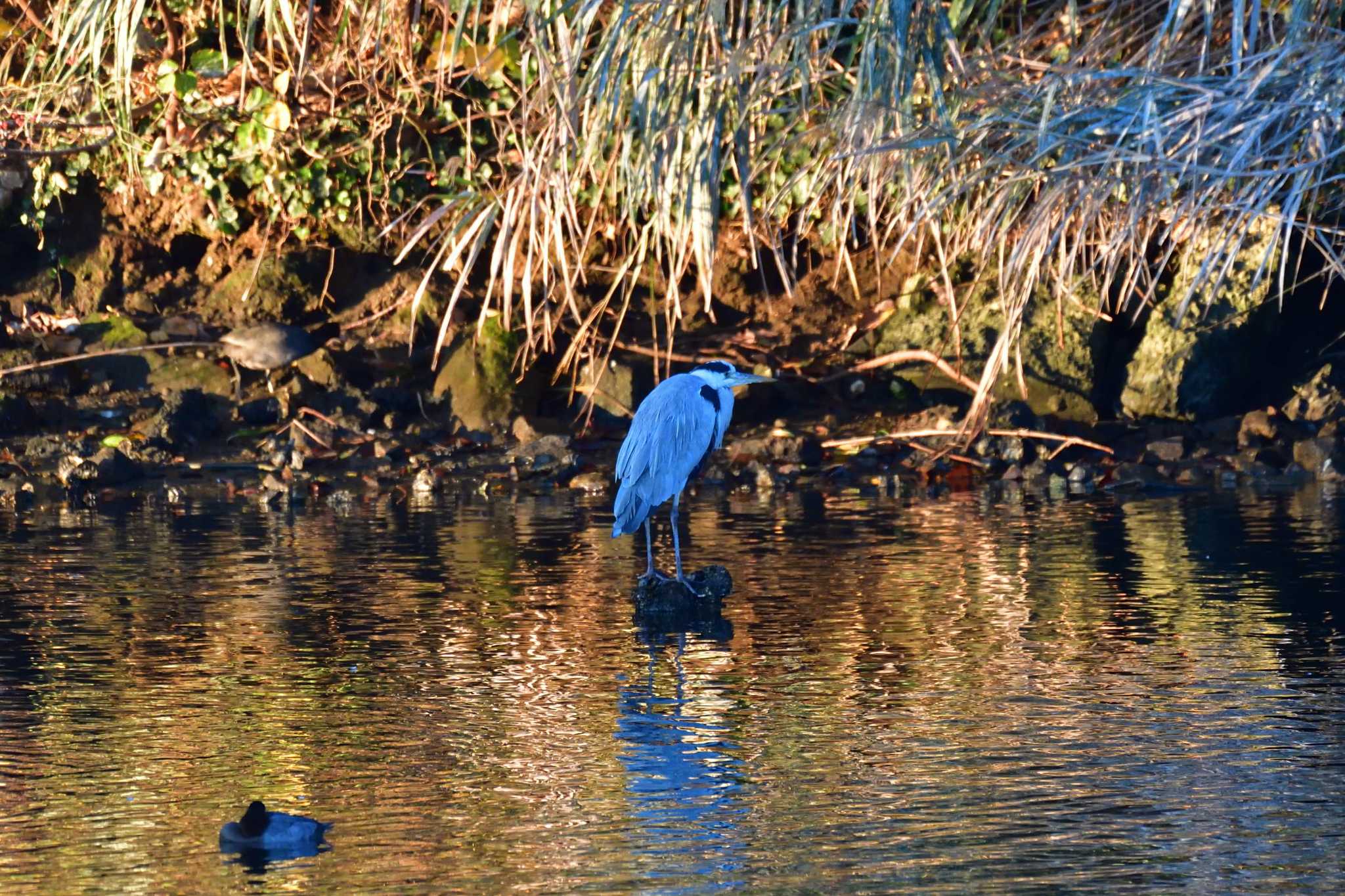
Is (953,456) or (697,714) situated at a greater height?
(953,456)

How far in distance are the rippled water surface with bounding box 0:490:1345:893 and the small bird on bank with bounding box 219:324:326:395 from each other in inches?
161

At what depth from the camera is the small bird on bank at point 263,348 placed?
1325 centimetres

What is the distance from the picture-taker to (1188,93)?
9.23 metres

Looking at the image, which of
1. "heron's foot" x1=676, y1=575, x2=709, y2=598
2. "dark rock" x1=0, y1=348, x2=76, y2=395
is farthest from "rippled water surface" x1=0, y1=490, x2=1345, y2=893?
"dark rock" x1=0, y1=348, x2=76, y2=395

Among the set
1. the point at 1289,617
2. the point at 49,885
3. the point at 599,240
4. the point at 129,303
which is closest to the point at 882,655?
the point at 1289,617

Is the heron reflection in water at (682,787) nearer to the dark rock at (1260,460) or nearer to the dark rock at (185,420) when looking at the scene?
the dark rock at (1260,460)

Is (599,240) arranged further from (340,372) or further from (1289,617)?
(1289,617)

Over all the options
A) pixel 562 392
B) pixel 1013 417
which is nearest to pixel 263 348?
pixel 562 392

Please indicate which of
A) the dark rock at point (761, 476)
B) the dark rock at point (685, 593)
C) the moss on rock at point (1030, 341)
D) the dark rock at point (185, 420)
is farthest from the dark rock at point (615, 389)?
the dark rock at point (685, 593)

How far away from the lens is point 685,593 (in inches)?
276

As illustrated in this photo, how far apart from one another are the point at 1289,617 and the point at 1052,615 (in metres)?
0.79

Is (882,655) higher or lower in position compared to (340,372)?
lower

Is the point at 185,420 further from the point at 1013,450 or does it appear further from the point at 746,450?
the point at 1013,450

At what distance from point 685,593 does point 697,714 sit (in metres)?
1.62
